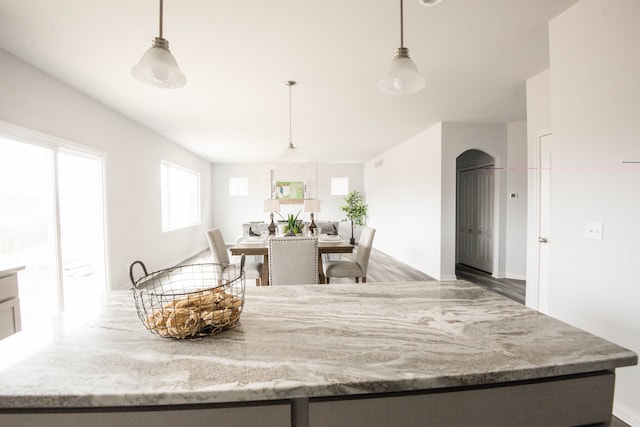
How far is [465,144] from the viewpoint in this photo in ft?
15.5

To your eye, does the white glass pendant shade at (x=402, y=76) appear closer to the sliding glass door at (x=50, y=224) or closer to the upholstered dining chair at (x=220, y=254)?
the upholstered dining chair at (x=220, y=254)

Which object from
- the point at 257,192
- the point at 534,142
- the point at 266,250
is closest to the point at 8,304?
the point at 266,250

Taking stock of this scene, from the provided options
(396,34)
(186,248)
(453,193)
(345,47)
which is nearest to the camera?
(396,34)

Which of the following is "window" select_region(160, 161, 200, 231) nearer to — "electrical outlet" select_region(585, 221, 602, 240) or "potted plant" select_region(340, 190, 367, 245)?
"potted plant" select_region(340, 190, 367, 245)

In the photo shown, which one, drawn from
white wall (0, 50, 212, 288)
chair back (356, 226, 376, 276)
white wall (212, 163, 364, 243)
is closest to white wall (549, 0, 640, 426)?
chair back (356, 226, 376, 276)

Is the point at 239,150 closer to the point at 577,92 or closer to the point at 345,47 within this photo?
the point at 345,47

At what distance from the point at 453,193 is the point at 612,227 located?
117 inches

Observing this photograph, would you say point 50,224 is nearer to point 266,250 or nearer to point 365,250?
point 266,250

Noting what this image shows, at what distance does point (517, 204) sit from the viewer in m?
4.67

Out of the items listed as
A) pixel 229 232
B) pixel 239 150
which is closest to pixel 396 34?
pixel 239 150

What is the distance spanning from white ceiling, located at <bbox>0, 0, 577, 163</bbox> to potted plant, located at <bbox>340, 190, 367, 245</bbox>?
4.60 meters

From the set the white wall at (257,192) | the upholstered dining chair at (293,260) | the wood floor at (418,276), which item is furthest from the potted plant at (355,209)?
the upholstered dining chair at (293,260)

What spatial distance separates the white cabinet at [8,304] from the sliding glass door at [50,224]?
0.85 meters

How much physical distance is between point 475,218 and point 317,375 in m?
5.62
